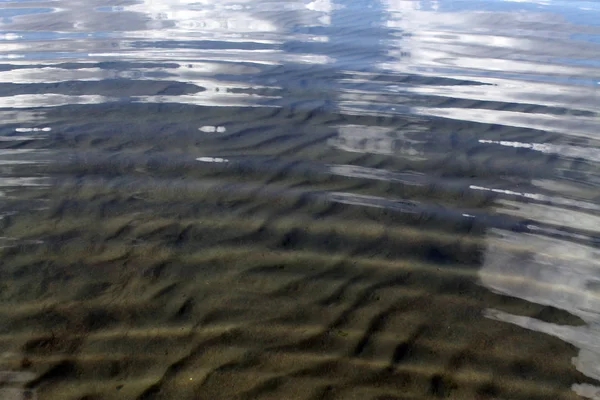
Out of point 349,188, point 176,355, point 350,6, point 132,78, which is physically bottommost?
point 176,355

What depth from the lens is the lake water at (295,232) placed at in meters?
2.83

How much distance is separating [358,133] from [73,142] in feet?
9.95

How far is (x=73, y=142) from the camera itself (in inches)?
210

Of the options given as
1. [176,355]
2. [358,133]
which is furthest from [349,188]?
[176,355]

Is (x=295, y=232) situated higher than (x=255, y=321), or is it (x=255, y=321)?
(x=295, y=232)

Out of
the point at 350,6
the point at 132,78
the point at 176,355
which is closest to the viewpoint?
the point at 176,355

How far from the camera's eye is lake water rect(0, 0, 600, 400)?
2832 millimetres

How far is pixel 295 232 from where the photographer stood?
394 centimetres

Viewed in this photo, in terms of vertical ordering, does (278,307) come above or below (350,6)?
below

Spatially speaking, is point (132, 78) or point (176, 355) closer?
point (176, 355)

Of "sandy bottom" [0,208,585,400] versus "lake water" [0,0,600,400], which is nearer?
"sandy bottom" [0,208,585,400]

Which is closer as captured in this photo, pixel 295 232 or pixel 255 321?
pixel 255 321

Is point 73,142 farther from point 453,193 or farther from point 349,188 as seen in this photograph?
point 453,193

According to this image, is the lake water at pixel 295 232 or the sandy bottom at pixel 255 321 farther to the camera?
the lake water at pixel 295 232
